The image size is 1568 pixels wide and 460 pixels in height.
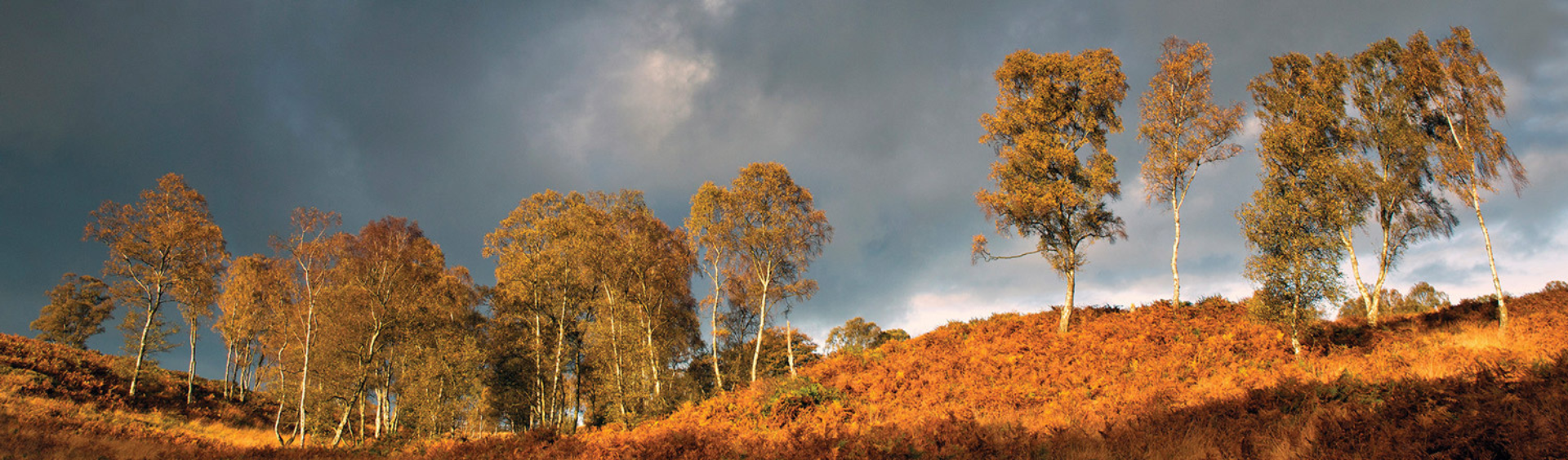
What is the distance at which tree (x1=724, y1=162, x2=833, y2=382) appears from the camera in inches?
1045

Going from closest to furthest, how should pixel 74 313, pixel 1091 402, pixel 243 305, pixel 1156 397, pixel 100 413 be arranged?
1. pixel 1156 397
2. pixel 1091 402
3. pixel 100 413
4. pixel 243 305
5. pixel 74 313

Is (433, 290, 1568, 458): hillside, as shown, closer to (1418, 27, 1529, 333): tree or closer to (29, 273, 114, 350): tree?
(1418, 27, 1529, 333): tree

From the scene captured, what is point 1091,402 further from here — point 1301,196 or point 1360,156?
point 1360,156

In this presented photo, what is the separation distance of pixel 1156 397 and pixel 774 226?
16.4 meters

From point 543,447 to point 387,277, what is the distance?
581 inches

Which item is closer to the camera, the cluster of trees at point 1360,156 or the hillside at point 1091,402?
the hillside at point 1091,402

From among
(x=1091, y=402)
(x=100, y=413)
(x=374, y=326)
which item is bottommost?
(x=1091, y=402)

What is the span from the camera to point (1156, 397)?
13.1 metres

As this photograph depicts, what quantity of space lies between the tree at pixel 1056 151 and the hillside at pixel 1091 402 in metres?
3.33

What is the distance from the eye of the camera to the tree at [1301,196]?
55.2 feet

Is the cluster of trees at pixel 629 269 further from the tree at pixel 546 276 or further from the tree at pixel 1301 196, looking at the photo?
the tree at pixel 1301 196

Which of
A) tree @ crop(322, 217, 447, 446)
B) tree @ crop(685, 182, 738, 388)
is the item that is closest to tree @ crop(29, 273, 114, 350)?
tree @ crop(322, 217, 447, 446)

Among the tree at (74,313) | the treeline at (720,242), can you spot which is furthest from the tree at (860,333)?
the tree at (74,313)

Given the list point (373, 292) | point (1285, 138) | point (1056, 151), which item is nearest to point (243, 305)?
point (373, 292)
